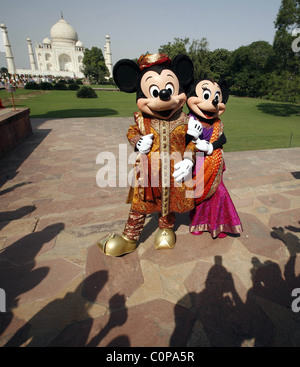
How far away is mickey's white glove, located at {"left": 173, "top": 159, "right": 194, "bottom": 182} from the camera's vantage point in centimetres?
217

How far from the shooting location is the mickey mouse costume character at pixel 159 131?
2109mm

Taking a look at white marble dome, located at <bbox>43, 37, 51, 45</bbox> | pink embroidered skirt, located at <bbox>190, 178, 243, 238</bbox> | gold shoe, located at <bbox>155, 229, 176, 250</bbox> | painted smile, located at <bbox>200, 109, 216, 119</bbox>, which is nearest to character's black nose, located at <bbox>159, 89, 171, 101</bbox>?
painted smile, located at <bbox>200, 109, 216, 119</bbox>

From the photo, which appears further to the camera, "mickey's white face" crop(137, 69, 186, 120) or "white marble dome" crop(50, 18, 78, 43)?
"white marble dome" crop(50, 18, 78, 43)

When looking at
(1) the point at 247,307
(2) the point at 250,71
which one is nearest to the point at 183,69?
(1) the point at 247,307

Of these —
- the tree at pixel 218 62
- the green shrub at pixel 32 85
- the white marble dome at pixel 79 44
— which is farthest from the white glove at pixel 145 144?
the white marble dome at pixel 79 44

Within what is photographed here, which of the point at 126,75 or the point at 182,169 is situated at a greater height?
the point at 126,75

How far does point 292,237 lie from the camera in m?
2.83

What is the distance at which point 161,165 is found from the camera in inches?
87.1

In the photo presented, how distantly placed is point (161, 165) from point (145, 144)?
265 mm

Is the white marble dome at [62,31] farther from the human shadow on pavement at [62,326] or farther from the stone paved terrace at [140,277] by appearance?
the human shadow on pavement at [62,326]

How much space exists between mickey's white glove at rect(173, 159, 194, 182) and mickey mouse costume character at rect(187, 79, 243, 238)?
24 centimetres

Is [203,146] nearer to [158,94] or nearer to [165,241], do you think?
[158,94]

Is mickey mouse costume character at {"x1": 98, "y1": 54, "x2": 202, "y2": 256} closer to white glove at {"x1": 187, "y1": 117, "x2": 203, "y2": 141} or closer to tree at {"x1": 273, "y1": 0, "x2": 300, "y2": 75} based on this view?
white glove at {"x1": 187, "y1": 117, "x2": 203, "y2": 141}
